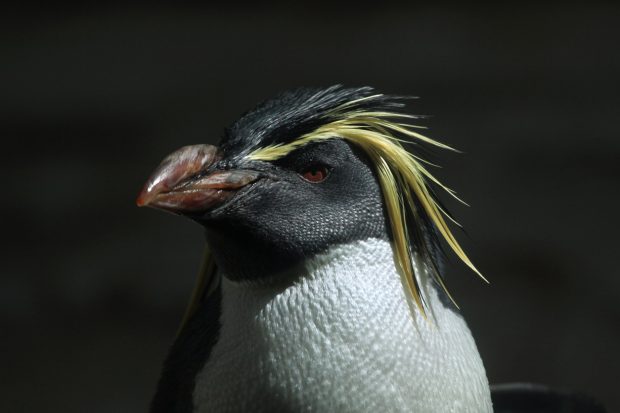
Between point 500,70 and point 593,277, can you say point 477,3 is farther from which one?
point 593,277

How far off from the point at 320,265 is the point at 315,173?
Answer: 0.11m

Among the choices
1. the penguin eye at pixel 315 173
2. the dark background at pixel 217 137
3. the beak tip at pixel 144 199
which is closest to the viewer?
the beak tip at pixel 144 199

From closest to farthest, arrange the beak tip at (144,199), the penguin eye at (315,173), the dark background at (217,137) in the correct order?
the beak tip at (144,199), the penguin eye at (315,173), the dark background at (217,137)

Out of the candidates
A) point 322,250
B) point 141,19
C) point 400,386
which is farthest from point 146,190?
point 141,19

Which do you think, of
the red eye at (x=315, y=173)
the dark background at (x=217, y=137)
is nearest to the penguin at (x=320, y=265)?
the red eye at (x=315, y=173)

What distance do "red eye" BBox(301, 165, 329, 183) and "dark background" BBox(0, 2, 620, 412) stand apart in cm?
108

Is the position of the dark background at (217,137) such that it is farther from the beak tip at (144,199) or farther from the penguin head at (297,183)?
the beak tip at (144,199)

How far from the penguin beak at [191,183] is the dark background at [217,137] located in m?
1.13

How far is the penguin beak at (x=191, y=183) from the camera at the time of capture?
93 cm

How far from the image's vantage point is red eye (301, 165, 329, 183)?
3.32 feet

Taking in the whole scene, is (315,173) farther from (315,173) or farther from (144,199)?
(144,199)

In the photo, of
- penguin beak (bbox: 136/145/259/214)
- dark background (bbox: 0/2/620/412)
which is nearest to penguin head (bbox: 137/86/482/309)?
penguin beak (bbox: 136/145/259/214)

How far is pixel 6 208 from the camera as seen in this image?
2221mm

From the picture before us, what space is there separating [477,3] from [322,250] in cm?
118
